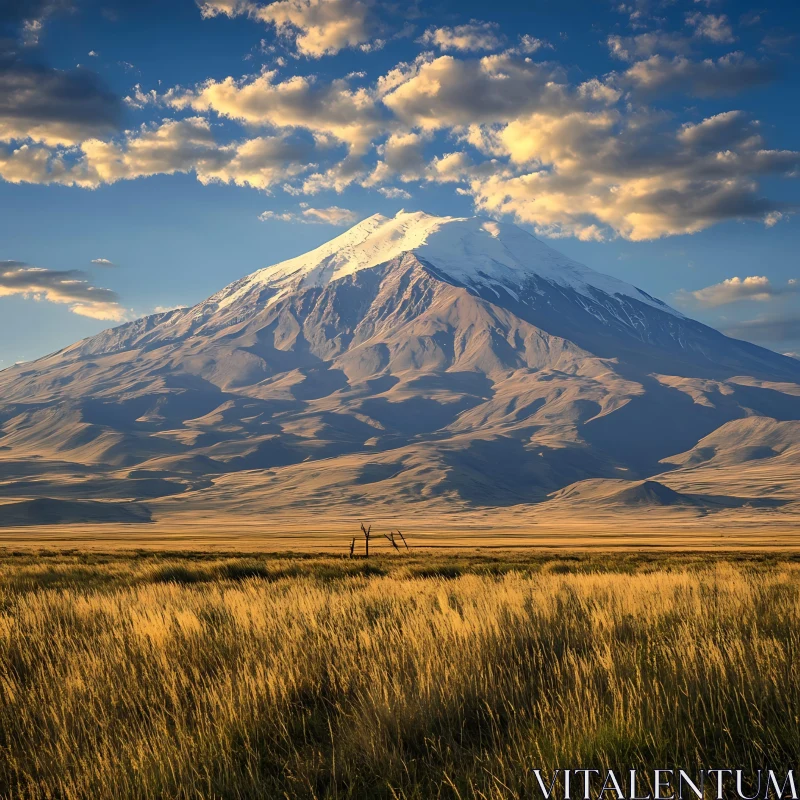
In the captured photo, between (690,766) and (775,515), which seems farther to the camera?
(775,515)

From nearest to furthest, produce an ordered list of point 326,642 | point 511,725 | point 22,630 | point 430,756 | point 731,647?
1. point 430,756
2. point 511,725
3. point 731,647
4. point 326,642
5. point 22,630

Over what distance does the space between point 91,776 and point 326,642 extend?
312cm

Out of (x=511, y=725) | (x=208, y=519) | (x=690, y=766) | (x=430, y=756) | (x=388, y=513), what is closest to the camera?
(x=690, y=766)

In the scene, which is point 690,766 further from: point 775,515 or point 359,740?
point 775,515

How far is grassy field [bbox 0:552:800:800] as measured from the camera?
173 inches

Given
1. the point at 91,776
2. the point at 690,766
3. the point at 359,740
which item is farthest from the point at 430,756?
the point at 91,776

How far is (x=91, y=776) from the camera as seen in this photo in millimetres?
4672

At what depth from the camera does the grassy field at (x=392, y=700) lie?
4.40 meters

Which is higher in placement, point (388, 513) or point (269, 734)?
point (269, 734)

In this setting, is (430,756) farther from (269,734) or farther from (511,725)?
(269,734)

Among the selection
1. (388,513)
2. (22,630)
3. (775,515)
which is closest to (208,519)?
(388,513)

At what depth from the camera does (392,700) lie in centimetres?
546

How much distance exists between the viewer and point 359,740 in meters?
4.86

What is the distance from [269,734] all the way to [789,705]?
345 cm
